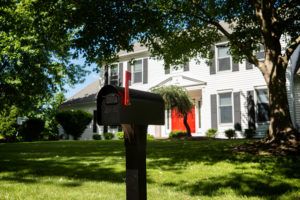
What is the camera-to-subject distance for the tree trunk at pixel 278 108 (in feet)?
40.1

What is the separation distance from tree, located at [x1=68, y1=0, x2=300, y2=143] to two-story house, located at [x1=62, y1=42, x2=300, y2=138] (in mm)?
6773

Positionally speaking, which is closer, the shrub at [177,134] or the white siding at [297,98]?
the white siding at [297,98]

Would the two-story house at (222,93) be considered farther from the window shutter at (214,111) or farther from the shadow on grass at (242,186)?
the shadow on grass at (242,186)

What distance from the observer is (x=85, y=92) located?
123 ft

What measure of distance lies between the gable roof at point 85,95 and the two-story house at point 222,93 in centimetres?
687

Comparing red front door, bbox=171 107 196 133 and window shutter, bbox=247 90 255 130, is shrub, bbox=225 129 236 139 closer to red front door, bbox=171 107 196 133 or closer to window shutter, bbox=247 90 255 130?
window shutter, bbox=247 90 255 130

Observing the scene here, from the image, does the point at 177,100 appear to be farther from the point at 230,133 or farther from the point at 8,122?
the point at 8,122

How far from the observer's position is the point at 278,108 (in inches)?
488

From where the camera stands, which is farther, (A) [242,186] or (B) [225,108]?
(B) [225,108]

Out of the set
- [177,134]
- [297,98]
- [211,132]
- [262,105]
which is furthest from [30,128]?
[297,98]

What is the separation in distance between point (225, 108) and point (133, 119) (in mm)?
22894

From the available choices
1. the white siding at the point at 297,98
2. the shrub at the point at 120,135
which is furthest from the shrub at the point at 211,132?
the shrub at the point at 120,135

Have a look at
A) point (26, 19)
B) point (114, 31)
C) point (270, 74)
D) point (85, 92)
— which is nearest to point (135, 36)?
point (114, 31)

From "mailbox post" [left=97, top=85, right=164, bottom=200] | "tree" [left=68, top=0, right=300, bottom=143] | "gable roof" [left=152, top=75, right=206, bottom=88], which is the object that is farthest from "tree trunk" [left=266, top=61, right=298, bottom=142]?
"gable roof" [left=152, top=75, right=206, bottom=88]
